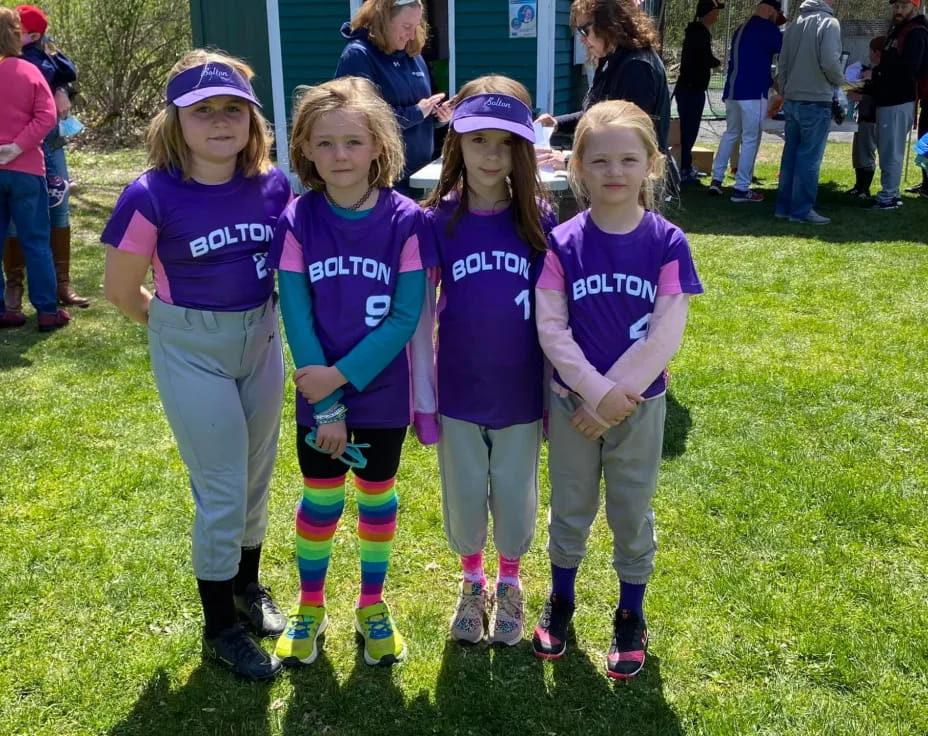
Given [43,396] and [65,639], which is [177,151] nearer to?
[65,639]

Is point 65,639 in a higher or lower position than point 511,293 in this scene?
lower

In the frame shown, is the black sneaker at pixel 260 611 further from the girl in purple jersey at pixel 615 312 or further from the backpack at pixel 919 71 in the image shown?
the backpack at pixel 919 71

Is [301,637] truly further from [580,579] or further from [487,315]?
[487,315]

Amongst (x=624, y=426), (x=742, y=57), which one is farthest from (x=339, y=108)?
(x=742, y=57)

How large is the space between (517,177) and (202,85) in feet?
2.81

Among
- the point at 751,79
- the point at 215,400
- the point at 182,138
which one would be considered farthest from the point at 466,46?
the point at 215,400

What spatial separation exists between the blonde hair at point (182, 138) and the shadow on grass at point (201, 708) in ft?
4.67

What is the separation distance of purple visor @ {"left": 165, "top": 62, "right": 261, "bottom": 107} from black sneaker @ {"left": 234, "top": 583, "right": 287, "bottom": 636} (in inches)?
59.5

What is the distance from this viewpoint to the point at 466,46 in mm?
9727

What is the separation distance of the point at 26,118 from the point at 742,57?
7181 mm

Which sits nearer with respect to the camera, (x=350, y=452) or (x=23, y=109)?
(x=350, y=452)

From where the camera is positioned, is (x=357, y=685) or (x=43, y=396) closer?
(x=357, y=685)

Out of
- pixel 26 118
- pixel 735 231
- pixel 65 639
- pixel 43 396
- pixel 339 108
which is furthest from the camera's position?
pixel 735 231

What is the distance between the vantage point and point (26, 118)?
5262 millimetres
